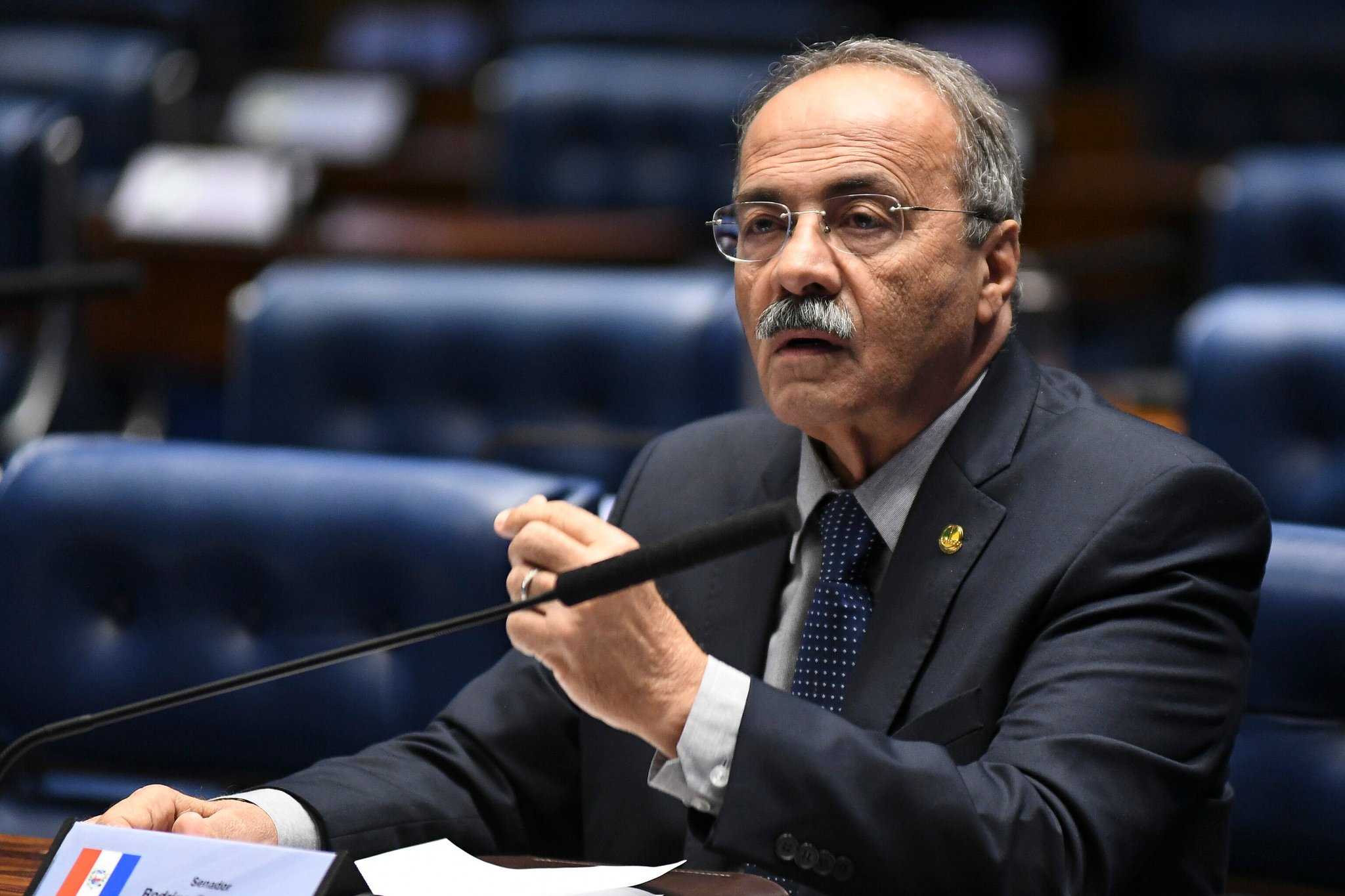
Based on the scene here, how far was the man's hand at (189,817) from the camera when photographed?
1.06 metres

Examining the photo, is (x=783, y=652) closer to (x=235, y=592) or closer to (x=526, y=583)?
(x=526, y=583)

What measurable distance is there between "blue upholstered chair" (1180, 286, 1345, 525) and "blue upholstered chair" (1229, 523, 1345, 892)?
67 cm

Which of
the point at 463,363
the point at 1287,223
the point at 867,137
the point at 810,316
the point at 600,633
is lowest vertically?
the point at 463,363

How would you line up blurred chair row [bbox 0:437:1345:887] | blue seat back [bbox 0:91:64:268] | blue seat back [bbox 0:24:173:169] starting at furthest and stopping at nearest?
blue seat back [bbox 0:24:173:169] < blue seat back [bbox 0:91:64:268] < blurred chair row [bbox 0:437:1345:887]

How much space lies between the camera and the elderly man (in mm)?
1004

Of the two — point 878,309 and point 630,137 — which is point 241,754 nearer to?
point 878,309

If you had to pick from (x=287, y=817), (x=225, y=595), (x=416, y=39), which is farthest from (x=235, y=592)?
(x=416, y=39)

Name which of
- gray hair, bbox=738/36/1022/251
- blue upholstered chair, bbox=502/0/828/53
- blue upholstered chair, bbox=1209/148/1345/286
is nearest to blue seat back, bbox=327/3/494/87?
blue upholstered chair, bbox=502/0/828/53

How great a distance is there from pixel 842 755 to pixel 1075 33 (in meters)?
5.40

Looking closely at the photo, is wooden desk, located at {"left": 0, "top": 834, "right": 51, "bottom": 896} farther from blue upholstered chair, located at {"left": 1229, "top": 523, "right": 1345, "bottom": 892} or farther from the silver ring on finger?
blue upholstered chair, located at {"left": 1229, "top": 523, "right": 1345, "bottom": 892}

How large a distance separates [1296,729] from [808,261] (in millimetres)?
583

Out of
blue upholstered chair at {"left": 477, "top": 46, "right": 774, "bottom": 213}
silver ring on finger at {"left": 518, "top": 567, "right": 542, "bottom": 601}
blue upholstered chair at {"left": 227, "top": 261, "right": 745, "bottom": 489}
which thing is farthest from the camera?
blue upholstered chair at {"left": 477, "top": 46, "right": 774, "bottom": 213}

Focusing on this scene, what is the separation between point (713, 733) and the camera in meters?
1.01

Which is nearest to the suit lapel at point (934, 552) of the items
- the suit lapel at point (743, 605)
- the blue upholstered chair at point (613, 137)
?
the suit lapel at point (743, 605)
